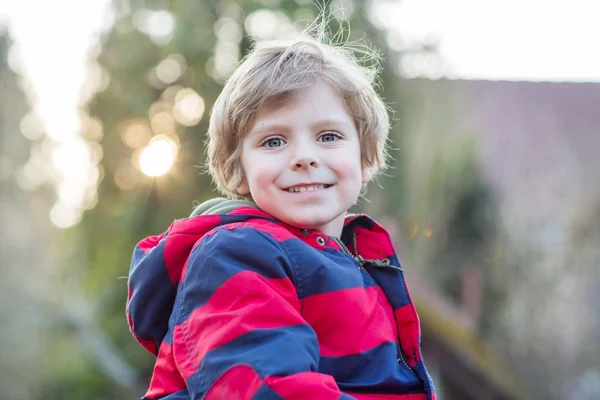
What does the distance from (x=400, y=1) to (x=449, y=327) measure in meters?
3.49

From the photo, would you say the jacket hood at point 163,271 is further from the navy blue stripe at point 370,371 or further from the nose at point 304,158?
the navy blue stripe at point 370,371

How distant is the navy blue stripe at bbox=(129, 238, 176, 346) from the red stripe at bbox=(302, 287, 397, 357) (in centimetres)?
29

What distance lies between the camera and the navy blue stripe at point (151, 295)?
1345 millimetres

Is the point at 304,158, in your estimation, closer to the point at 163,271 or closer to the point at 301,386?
the point at 163,271

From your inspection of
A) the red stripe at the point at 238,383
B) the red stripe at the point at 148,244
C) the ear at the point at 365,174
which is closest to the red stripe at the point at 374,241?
the ear at the point at 365,174

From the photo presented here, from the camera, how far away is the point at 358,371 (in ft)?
4.35

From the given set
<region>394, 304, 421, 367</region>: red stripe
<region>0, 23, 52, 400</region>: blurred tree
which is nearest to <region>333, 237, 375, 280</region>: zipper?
<region>394, 304, 421, 367</region>: red stripe

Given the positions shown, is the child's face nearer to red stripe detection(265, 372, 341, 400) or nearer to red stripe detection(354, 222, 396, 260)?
red stripe detection(354, 222, 396, 260)

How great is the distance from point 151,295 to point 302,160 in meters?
0.41

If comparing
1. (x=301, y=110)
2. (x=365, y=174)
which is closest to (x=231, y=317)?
(x=301, y=110)

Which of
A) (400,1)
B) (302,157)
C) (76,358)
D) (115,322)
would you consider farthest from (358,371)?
(76,358)

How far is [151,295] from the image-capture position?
1364mm

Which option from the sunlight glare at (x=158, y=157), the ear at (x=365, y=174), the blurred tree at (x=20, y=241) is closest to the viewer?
the ear at (x=365, y=174)

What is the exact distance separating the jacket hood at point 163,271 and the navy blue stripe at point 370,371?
34 cm
